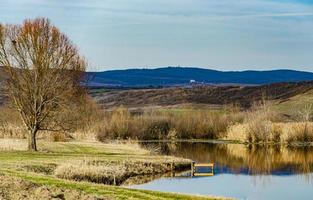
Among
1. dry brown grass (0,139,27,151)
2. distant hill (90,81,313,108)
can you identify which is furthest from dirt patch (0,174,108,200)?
distant hill (90,81,313,108)

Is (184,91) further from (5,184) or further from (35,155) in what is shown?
(5,184)

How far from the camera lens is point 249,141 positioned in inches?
2562

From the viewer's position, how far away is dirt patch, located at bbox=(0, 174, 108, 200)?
19828mm

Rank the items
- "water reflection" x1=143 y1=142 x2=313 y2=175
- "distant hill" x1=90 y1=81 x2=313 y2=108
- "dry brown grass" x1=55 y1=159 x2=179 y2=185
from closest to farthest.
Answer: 1. "dry brown grass" x1=55 y1=159 x2=179 y2=185
2. "water reflection" x1=143 y1=142 x2=313 y2=175
3. "distant hill" x1=90 y1=81 x2=313 y2=108

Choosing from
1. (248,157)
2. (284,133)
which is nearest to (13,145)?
(248,157)

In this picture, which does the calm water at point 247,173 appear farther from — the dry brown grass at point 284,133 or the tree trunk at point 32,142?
the tree trunk at point 32,142

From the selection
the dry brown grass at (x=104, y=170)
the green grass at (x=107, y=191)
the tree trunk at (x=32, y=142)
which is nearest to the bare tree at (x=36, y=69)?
the tree trunk at (x=32, y=142)

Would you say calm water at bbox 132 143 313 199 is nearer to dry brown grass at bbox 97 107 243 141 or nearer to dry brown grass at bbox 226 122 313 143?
dry brown grass at bbox 226 122 313 143

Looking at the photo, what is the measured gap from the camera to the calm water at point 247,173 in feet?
109

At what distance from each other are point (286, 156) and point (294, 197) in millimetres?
21809

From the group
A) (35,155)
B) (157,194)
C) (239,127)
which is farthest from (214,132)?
(157,194)

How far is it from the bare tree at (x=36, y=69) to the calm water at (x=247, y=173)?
985 centimetres

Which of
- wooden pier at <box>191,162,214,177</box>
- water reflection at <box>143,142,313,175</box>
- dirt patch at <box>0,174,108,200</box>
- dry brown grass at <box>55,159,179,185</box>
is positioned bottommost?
water reflection at <box>143,142,313,175</box>

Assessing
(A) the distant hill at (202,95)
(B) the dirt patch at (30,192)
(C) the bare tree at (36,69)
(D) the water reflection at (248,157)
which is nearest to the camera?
(B) the dirt patch at (30,192)
